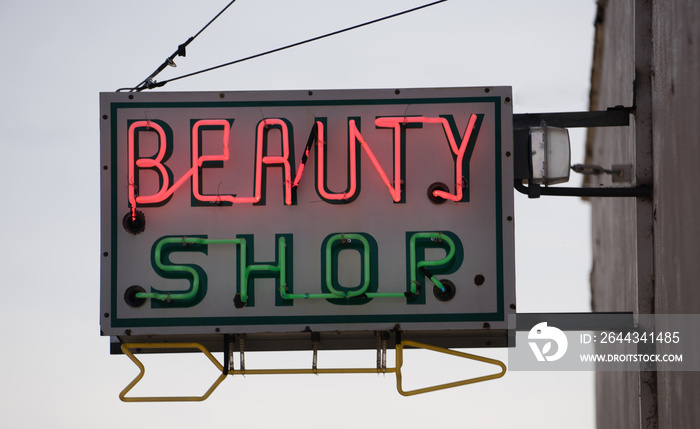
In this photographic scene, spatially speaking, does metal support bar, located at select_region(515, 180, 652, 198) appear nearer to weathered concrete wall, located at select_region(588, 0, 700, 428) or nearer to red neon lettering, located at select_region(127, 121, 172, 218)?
weathered concrete wall, located at select_region(588, 0, 700, 428)

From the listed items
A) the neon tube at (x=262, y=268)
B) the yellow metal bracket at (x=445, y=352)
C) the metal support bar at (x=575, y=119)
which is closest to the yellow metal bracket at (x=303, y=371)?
the yellow metal bracket at (x=445, y=352)

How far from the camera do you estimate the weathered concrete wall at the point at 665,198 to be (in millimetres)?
7211

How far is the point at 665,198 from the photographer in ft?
27.5

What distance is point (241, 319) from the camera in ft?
29.0

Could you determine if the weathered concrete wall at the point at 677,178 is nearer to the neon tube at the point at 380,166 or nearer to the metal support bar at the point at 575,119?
the metal support bar at the point at 575,119

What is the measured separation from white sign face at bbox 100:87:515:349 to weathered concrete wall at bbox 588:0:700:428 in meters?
1.03

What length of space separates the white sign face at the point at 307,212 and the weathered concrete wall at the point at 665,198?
103 cm

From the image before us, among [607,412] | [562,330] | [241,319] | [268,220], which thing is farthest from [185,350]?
[607,412]

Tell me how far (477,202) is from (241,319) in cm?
185

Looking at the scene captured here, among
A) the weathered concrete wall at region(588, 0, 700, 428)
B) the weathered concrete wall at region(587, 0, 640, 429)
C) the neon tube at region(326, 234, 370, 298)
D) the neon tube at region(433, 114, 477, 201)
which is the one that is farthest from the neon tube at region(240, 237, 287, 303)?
the weathered concrete wall at region(587, 0, 640, 429)

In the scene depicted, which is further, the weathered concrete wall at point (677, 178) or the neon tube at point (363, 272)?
the neon tube at point (363, 272)

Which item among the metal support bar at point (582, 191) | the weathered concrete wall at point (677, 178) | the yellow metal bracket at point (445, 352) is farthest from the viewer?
the metal support bar at point (582, 191)

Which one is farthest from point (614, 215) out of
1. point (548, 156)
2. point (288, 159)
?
point (288, 159)

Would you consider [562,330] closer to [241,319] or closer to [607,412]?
[241,319]
